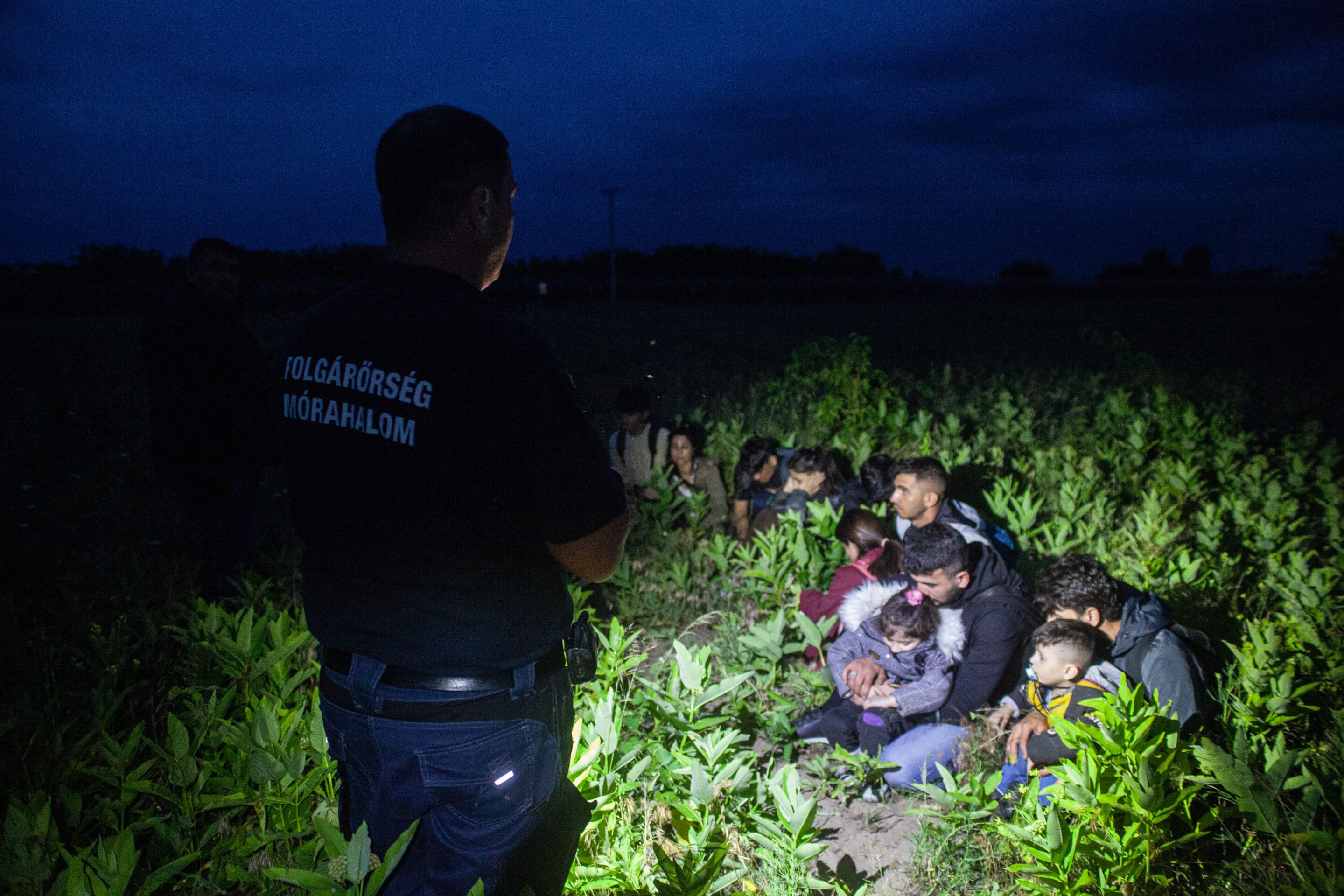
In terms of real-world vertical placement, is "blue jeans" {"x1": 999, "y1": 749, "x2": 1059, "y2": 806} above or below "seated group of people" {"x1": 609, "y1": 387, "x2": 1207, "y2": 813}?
below

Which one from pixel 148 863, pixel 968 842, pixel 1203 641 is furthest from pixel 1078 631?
pixel 148 863

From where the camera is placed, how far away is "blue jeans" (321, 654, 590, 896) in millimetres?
1446

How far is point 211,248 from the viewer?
3.84m

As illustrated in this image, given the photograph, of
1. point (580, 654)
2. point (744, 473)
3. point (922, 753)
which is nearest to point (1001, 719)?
point (922, 753)

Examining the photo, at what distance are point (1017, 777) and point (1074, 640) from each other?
547mm

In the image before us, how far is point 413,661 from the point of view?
55.7 inches

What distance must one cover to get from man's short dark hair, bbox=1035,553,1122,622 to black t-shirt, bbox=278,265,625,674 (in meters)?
2.27

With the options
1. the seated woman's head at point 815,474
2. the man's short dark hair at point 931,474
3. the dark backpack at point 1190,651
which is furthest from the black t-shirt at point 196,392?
the dark backpack at point 1190,651

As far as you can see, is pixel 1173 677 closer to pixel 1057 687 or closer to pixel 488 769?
pixel 1057 687

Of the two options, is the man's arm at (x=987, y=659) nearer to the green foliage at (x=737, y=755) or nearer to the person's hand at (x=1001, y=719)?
the person's hand at (x=1001, y=719)

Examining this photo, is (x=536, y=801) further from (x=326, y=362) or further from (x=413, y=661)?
(x=326, y=362)

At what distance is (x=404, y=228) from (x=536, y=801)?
1092 millimetres

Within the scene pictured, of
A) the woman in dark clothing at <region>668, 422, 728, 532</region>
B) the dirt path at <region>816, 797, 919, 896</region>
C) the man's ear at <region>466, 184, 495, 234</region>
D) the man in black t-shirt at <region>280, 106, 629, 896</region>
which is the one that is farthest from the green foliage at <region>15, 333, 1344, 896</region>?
the man's ear at <region>466, 184, 495, 234</region>

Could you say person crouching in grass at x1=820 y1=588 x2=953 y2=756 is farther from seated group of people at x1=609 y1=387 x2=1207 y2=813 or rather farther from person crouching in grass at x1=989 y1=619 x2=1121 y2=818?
person crouching in grass at x1=989 y1=619 x2=1121 y2=818
